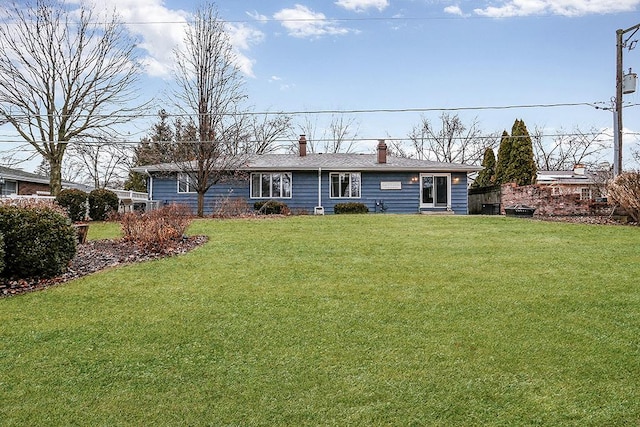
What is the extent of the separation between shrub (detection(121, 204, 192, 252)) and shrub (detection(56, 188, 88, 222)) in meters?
6.18

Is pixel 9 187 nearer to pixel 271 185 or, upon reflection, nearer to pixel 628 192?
pixel 271 185

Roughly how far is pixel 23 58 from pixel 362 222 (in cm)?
1597

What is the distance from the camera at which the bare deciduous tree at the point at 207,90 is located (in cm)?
1792

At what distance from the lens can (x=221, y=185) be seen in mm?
21109

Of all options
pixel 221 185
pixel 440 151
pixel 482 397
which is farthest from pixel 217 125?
pixel 440 151

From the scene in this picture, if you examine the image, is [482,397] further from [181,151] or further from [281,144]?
[281,144]

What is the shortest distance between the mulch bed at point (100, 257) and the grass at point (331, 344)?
0.50 meters

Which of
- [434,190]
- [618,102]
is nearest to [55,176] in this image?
[434,190]

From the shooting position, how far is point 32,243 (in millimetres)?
6586

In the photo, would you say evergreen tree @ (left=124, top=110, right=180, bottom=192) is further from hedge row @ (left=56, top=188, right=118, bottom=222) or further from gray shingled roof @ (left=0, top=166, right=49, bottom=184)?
gray shingled roof @ (left=0, top=166, right=49, bottom=184)

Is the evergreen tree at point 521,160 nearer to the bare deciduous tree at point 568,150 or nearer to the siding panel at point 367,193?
the siding panel at point 367,193

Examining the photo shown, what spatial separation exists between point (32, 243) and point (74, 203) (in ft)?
30.2

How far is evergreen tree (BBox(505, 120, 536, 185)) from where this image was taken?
77.9 ft

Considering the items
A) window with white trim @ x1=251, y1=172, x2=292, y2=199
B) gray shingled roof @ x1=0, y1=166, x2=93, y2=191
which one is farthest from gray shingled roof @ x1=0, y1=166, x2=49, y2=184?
window with white trim @ x1=251, y1=172, x2=292, y2=199
